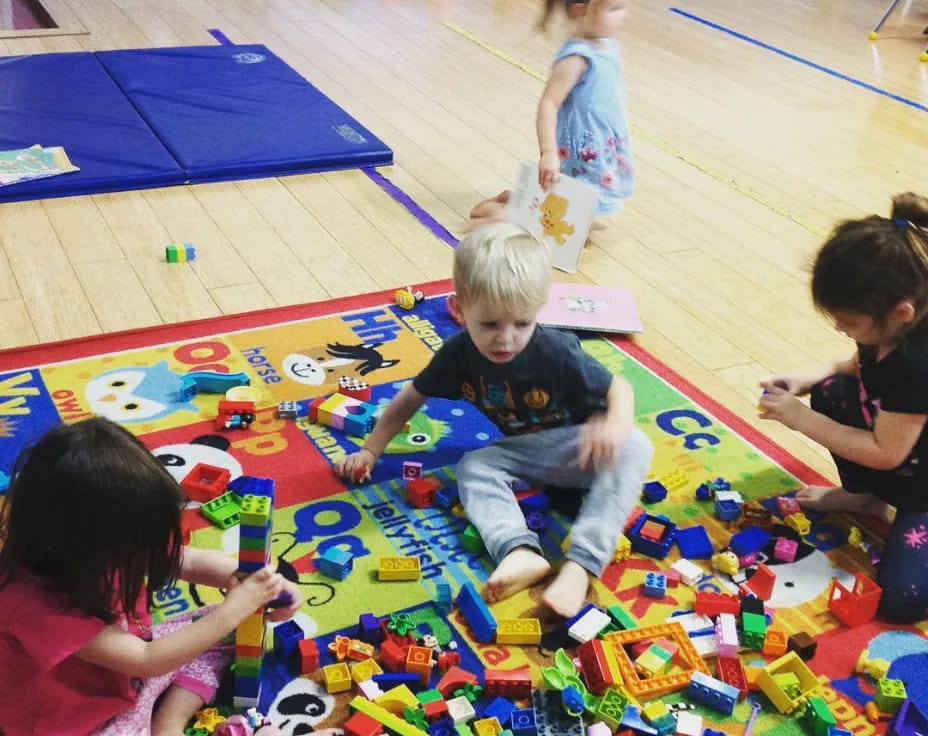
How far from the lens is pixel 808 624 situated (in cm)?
151

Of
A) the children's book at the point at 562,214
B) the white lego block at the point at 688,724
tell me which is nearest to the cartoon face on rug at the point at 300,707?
the white lego block at the point at 688,724

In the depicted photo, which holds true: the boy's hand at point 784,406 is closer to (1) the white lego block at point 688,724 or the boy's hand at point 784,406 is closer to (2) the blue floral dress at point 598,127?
(1) the white lego block at point 688,724

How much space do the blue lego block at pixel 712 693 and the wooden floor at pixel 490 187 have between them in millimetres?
644

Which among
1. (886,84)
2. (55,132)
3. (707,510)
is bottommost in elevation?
(55,132)

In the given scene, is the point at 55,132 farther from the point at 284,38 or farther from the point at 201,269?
the point at 284,38

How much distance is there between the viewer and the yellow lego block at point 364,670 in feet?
4.38

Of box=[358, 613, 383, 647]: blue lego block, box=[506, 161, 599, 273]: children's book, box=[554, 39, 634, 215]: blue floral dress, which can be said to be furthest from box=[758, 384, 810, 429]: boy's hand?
box=[554, 39, 634, 215]: blue floral dress

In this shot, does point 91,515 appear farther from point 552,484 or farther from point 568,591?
point 552,484

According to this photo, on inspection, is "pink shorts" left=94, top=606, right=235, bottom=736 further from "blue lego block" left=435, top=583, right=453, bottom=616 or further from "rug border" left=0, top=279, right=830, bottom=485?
"rug border" left=0, top=279, right=830, bottom=485

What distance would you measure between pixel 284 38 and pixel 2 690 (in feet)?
11.4

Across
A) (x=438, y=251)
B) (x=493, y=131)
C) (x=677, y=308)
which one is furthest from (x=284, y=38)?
(x=677, y=308)

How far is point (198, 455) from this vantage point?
5.72ft

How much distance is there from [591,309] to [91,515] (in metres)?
1.44

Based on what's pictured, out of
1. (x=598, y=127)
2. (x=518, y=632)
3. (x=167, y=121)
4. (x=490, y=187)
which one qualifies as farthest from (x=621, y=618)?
(x=167, y=121)
